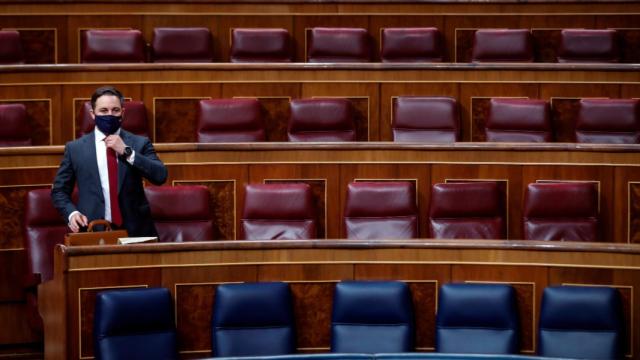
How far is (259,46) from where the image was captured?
8.51 ft

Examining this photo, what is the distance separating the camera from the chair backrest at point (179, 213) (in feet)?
6.27

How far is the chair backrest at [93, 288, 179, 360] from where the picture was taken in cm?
155

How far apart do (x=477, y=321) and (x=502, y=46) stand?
46.3 inches

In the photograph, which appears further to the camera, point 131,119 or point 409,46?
point 409,46

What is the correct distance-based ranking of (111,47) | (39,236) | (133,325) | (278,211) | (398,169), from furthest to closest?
(111,47), (398,169), (278,211), (39,236), (133,325)

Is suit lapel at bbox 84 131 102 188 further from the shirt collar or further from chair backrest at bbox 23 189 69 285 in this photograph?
chair backrest at bbox 23 189 69 285

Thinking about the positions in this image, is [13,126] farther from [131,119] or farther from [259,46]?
[259,46]

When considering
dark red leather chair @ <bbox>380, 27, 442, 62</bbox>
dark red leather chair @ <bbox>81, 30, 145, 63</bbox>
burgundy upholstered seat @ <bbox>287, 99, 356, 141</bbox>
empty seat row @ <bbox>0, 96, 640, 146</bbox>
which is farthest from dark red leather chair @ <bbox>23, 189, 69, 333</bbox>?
dark red leather chair @ <bbox>380, 27, 442, 62</bbox>

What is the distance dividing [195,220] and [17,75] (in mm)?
605

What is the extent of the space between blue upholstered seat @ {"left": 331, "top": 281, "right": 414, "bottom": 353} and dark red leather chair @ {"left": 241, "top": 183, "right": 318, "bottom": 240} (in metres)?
0.35

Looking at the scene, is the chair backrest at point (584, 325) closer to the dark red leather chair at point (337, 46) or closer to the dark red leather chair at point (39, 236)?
the dark red leather chair at point (39, 236)

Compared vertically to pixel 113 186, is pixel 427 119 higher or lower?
higher

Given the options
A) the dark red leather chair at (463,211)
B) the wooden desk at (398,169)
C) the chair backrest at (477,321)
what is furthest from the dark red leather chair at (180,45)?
the chair backrest at (477,321)

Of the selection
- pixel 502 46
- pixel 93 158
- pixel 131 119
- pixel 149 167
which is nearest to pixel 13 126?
pixel 131 119
